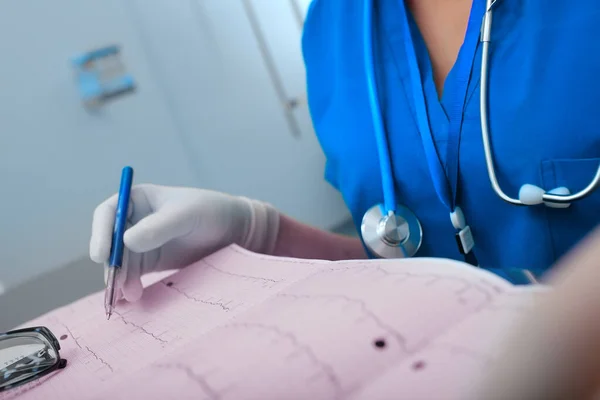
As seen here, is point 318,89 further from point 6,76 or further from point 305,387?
point 6,76

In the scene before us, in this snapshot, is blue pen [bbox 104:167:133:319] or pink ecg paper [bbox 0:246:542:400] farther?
blue pen [bbox 104:167:133:319]

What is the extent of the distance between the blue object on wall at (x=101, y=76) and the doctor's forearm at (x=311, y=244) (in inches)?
31.4

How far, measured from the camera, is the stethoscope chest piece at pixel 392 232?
21.2 inches

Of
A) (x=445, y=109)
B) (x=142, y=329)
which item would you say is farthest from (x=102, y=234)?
(x=445, y=109)

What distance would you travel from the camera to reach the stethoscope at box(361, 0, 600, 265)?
1.56ft

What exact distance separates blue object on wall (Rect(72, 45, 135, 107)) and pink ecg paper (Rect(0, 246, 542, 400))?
103 centimetres

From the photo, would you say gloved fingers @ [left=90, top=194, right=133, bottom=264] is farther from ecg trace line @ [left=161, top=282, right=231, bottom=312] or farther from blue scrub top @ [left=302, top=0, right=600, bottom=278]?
blue scrub top @ [left=302, top=0, right=600, bottom=278]

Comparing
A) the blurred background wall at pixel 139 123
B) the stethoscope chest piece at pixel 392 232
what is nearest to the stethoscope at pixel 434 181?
the stethoscope chest piece at pixel 392 232

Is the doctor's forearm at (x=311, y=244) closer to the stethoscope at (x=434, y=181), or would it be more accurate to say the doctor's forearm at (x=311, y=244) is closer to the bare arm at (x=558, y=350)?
the stethoscope at (x=434, y=181)

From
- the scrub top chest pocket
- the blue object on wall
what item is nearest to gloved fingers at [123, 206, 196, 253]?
the scrub top chest pocket

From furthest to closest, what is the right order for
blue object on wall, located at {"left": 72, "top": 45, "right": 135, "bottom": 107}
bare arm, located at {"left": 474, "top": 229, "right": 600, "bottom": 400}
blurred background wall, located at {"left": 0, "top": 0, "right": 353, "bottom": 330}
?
1. blue object on wall, located at {"left": 72, "top": 45, "right": 135, "bottom": 107}
2. blurred background wall, located at {"left": 0, "top": 0, "right": 353, "bottom": 330}
3. bare arm, located at {"left": 474, "top": 229, "right": 600, "bottom": 400}

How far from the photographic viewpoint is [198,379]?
0.26m

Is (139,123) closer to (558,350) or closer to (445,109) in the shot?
(445,109)

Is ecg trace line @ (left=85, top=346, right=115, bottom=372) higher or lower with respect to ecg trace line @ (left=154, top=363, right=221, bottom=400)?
lower
